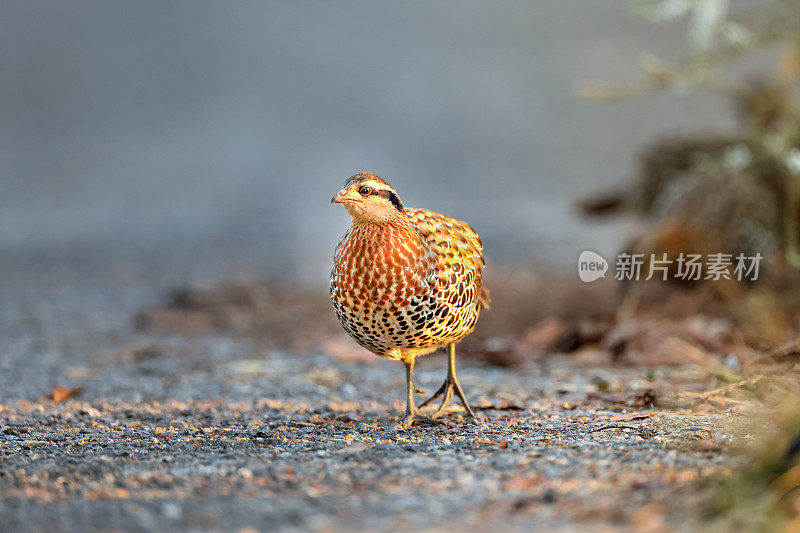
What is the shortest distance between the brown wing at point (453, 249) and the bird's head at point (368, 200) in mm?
236

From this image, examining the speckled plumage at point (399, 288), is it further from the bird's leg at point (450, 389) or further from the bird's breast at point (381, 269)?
the bird's leg at point (450, 389)

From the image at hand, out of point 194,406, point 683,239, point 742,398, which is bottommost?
point 194,406

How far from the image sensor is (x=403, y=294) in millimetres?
4098

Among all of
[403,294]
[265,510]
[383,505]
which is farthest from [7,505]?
[403,294]

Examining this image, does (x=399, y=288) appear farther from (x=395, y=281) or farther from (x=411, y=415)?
(x=411, y=415)

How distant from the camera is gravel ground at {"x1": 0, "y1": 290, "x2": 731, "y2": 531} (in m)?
2.75

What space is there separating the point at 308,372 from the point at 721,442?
3307 millimetres

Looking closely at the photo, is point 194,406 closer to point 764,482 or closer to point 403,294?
point 403,294

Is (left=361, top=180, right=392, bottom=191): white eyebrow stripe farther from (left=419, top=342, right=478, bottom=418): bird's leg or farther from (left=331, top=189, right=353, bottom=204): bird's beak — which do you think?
(left=419, top=342, right=478, bottom=418): bird's leg

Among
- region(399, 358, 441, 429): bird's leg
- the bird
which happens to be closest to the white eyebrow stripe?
the bird

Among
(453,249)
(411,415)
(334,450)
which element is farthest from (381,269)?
(334,450)

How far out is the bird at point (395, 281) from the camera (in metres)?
4.11

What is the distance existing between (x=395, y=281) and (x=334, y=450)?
887 millimetres

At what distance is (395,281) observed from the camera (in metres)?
4.10
